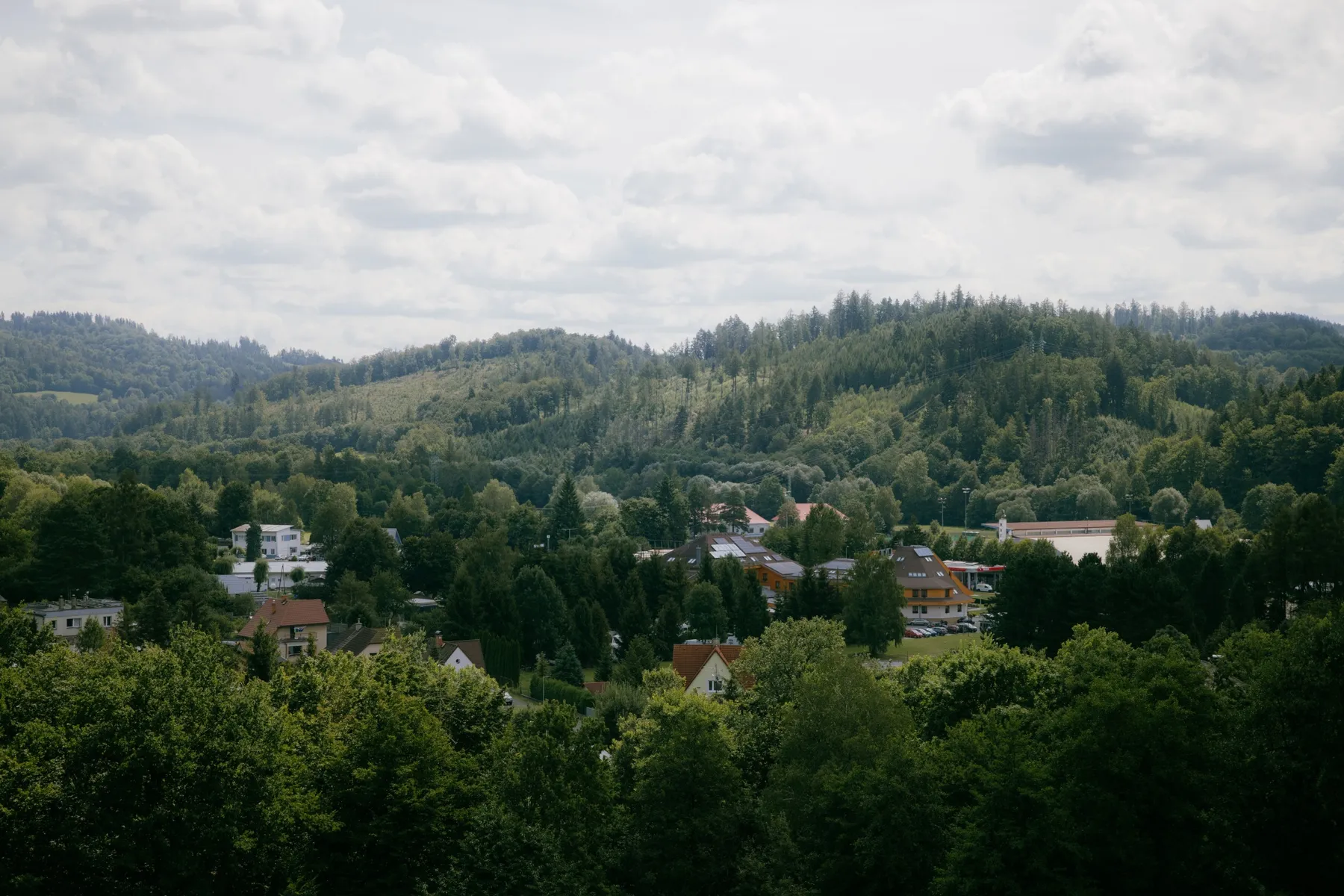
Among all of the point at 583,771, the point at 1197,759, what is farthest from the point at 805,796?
the point at 1197,759

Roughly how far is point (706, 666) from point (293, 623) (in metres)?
21.0

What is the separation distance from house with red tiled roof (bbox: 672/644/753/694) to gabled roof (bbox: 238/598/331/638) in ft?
60.9

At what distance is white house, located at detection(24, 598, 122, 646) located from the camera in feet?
182

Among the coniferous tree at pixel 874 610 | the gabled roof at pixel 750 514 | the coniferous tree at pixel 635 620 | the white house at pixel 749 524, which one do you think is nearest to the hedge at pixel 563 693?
the coniferous tree at pixel 635 620

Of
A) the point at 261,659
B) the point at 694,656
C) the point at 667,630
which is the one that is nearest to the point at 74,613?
A: the point at 261,659

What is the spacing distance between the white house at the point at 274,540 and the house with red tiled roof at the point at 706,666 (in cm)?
5500

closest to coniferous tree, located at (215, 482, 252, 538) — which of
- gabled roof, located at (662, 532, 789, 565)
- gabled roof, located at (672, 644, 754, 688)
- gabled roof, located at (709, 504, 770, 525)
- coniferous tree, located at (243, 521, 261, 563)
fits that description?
coniferous tree, located at (243, 521, 261, 563)

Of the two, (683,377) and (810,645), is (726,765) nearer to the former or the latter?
(810,645)

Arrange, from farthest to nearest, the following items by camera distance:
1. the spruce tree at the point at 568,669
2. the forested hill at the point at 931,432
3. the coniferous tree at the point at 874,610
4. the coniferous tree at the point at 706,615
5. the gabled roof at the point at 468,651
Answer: the forested hill at the point at 931,432, the coniferous tree at the point at 706,615, the coniferous tree at the point at 874,610, the spruce tree at the point at 568,669, the gabled roof at the point at 468,651

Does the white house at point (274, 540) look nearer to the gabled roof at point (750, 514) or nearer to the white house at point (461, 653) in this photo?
the gabled roof at point (750, 514)

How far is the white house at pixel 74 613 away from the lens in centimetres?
5541

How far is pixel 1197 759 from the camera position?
24.5m

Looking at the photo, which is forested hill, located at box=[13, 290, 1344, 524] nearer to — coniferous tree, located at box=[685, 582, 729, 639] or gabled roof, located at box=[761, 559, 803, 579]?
gabled roof, located at box=[761, 559, 803, 579]

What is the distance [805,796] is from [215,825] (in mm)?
11931
